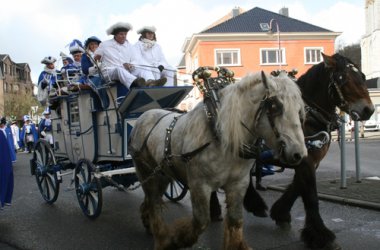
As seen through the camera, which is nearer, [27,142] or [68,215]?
[68,215]

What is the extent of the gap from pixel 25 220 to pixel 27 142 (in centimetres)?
1635

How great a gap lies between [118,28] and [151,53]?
638 mm

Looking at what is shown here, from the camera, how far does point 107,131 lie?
6418mm

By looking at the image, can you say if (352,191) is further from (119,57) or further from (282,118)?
(282,118)

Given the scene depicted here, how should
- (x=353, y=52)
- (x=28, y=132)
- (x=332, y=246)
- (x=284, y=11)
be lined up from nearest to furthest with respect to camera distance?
(x=332, y=246)
(x=28, y=132)
(x=284, y=11)
(x=353, y=52)

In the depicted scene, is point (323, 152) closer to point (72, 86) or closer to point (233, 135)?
point (233, 135)

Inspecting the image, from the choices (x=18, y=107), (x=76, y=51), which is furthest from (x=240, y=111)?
(x=18, y=107)

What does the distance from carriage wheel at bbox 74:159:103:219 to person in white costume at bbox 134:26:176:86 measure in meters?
1.67

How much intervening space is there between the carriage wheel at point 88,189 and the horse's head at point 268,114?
3062mm

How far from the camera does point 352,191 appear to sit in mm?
7422

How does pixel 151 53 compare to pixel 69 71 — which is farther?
pixel 69 71

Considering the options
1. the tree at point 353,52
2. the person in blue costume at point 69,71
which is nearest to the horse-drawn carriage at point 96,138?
the person in blue costume at point 69,71

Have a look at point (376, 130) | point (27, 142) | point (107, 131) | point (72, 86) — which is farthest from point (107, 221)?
point (376, 130)

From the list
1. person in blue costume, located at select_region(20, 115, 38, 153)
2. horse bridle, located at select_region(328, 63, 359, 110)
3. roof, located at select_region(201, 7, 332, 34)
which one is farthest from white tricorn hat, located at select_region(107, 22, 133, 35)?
roof, located at select_region(201, 7, 332, 34)
